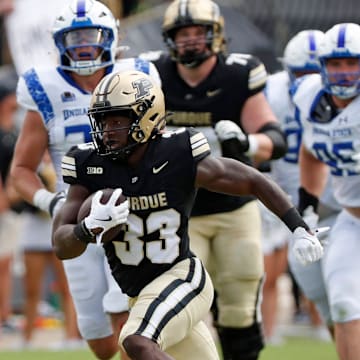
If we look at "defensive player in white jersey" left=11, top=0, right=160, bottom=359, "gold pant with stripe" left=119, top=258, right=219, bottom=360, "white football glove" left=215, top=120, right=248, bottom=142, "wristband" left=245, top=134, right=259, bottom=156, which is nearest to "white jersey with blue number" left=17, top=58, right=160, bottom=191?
"defensive player in white jersey" left=11, top=0, right=160, bottom=359

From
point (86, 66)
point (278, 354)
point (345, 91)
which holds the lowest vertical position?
point (278, 354)

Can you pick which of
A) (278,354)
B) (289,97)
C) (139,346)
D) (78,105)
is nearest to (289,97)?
(289,97)

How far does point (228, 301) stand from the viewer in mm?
6867

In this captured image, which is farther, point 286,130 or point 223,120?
point 286,130

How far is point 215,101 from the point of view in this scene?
686 centimetres

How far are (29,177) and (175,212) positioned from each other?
134cm

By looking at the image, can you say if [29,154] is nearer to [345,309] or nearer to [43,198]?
[43,198]

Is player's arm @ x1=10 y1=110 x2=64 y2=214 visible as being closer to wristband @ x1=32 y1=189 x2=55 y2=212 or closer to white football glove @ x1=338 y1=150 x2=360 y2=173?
wristband @ x1=32 y1=189 x2=55 y2=212

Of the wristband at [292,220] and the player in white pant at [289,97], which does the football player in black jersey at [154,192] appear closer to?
the wristband at [292,220]

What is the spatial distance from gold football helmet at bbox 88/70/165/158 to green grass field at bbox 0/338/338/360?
3256mm

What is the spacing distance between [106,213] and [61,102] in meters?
1.44

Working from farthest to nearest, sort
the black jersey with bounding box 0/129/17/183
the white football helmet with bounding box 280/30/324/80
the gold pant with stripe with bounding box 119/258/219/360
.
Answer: the black jersey with bounding box 0/129/17/183
the white football helmet with bounding box 280/30/324/80
the gold pant with stripe with bounding box 119/258/219/360

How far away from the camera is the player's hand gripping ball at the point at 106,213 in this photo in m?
5.11

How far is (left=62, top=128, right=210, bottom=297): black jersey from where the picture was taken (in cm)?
540
